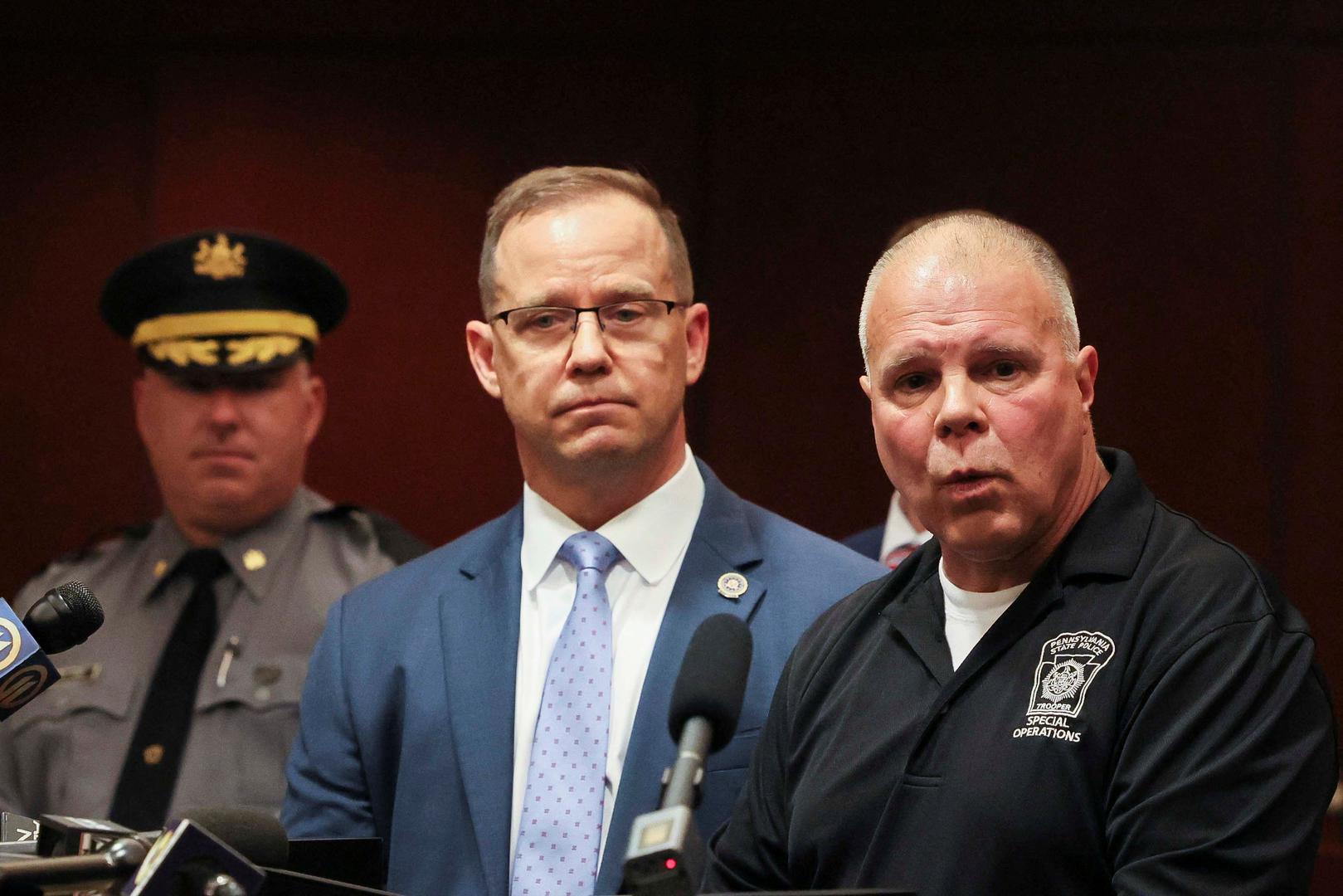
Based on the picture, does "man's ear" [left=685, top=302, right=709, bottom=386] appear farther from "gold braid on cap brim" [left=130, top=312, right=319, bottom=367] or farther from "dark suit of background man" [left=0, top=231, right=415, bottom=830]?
"gold braid on cap brim" [left=130, top=312, right=319, bottom=367]

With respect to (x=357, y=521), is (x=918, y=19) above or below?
above

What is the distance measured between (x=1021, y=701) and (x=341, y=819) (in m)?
1.09


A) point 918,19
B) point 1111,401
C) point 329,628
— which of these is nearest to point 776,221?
point 918,19

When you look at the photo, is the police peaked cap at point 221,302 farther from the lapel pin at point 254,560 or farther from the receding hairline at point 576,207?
the receding hairline at point 576,207

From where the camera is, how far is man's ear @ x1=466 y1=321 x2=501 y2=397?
2693mm

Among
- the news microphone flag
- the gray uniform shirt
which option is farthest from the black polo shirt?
the gray uniform shirt

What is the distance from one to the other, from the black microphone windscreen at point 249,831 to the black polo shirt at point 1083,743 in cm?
54

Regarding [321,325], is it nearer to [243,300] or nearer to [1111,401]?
[243,300]

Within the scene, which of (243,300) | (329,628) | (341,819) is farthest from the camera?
(243,300)

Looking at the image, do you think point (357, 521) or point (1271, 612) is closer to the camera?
point (1271, 612)

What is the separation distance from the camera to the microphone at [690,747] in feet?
4.15

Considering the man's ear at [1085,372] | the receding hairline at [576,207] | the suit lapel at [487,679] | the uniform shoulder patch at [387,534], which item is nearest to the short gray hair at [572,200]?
the receding hairline at [576,207]

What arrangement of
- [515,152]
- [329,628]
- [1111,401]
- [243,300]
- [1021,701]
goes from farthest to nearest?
[515,152] → [1111,401] → [243,300] → [329,628] → [1021,701]

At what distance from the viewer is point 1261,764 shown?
1.53 metres
